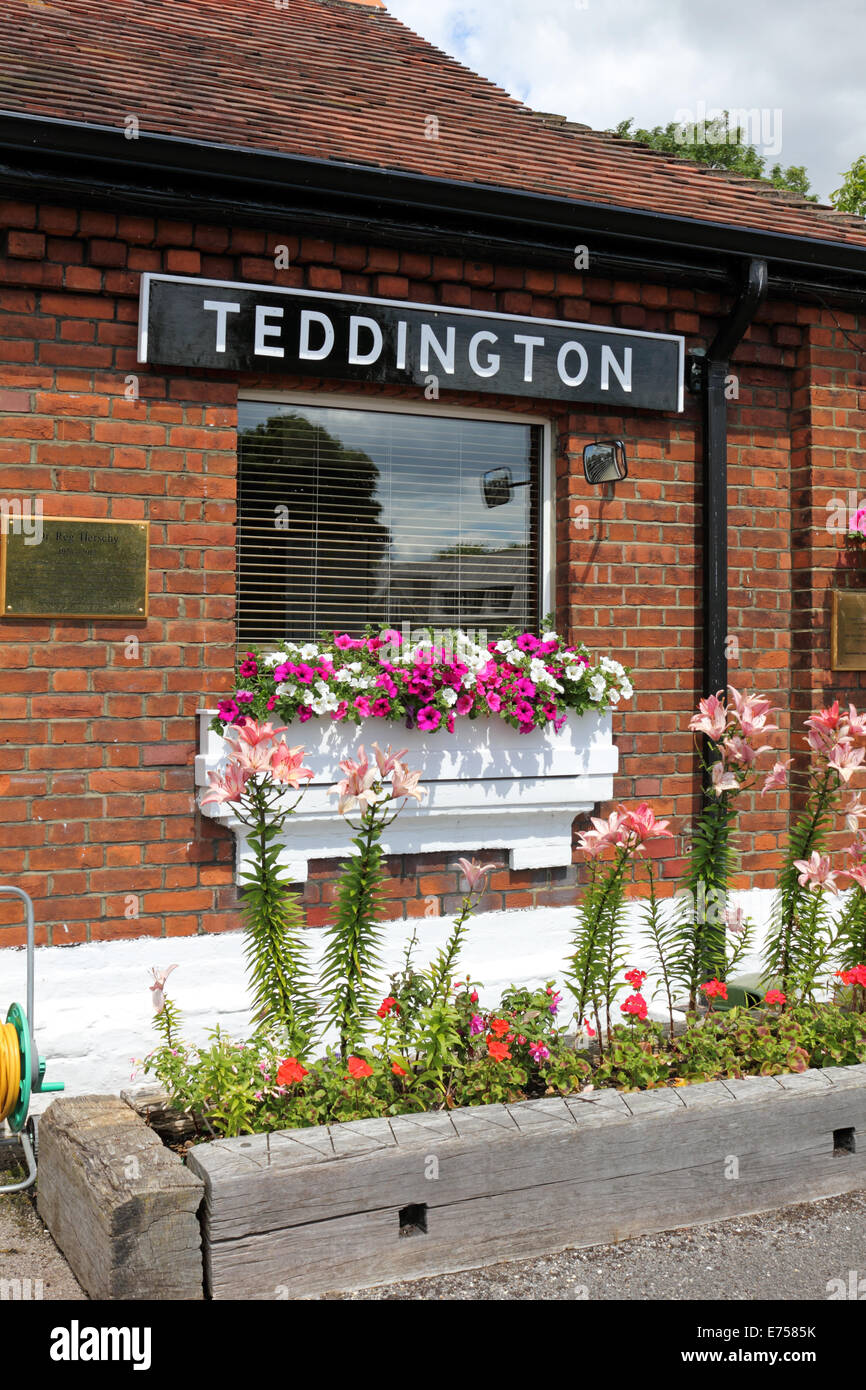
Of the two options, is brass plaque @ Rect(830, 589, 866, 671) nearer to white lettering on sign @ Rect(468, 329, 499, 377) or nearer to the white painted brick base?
white lettering on sign @ Rect(468, 329, 499, 377)

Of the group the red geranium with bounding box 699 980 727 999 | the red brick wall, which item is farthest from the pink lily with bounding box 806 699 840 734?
the red brick wall

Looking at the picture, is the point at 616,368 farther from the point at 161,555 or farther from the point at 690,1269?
the point at 690,1269

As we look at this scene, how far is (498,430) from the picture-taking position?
557 centimetres

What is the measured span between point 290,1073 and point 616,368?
12.0 feet

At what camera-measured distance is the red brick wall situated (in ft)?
15.0

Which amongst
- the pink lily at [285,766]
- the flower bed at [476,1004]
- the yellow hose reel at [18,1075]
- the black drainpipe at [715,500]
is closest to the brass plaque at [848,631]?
the black drainpipe at [715,500]

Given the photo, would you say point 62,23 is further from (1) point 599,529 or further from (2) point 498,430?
(1) point 599,529

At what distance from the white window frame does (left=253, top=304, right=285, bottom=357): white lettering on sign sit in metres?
0.30

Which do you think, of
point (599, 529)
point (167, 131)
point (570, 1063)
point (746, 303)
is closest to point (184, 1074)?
point (570, 1063)

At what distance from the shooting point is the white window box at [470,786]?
482 cm

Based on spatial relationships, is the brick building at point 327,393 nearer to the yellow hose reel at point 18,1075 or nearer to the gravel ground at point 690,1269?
the yellow hose reel at point 18,1075

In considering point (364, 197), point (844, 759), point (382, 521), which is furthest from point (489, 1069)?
point (364, 197)

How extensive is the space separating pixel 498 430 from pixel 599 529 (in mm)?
684

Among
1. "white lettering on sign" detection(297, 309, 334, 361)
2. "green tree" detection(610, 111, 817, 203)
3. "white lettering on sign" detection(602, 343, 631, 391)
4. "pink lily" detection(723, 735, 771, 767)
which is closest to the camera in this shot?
"pink lily" detection(723, 735, 771, 767)
